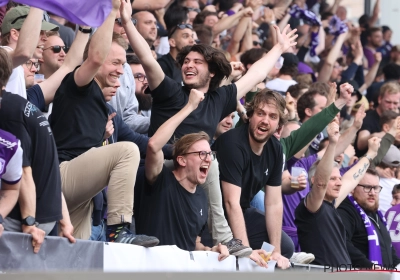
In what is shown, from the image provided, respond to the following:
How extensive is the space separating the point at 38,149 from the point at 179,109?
1860mm

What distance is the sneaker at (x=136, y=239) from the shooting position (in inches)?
254

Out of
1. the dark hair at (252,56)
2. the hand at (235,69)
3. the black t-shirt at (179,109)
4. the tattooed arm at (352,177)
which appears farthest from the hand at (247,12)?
the black t-shirt at (179,109)

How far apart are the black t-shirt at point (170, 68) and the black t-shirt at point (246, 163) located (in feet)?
6.27

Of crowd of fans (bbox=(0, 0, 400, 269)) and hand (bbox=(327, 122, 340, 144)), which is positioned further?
hand (bbox=(327, 122, 340, 144))

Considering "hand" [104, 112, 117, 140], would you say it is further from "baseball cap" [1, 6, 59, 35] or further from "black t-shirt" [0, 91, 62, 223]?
"black t-shirt" [0, 91, 62, 223]

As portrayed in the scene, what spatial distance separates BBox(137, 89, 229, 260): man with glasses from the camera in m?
7.10

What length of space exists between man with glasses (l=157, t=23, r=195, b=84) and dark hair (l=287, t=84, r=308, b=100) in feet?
4.70

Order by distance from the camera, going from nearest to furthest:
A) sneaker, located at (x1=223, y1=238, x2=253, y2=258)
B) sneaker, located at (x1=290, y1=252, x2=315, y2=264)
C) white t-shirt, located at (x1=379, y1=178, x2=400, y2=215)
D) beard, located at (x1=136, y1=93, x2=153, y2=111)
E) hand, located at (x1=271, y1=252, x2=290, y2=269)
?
sneaker, located at (x1=223, y1=238, x2=253, y2=258)
hand, located at (x1=271, y1=252, x2=290, y2=269)
sneaker, located at (x1=290, y1=252, x2=315, y2=264)
beard, located at (x1=136, y1=93, x2=153, y2=111)
white t-shirt, located at (x1=379, y1=178, x2=400, y2=215)

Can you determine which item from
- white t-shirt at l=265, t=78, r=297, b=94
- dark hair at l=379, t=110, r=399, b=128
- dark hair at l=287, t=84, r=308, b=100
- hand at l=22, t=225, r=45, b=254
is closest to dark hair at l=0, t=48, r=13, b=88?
hand at l=22, t=225, r=45, b=254

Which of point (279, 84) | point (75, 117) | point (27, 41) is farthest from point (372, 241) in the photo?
point (27, 41)

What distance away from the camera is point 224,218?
7.66 meters

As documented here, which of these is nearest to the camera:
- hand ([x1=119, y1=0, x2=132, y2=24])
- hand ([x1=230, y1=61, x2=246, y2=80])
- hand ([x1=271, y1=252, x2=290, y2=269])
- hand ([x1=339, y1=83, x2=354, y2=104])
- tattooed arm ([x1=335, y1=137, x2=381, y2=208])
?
hand ([x1=119, y1=0, x2=132, y2=24])

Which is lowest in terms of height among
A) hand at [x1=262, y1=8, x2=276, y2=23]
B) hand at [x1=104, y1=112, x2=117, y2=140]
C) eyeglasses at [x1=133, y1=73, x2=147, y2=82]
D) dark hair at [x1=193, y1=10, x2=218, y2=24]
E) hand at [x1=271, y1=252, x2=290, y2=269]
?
hand at [x1=271, y1=252, x2=290, y2=269]

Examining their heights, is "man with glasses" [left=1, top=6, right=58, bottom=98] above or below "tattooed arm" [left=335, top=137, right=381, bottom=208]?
above
